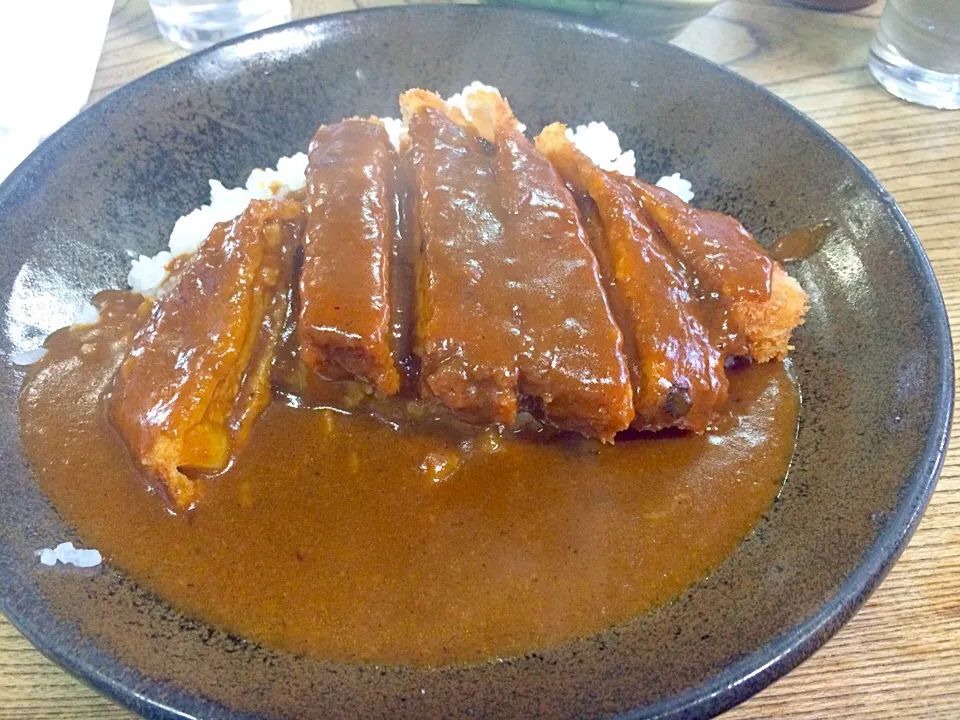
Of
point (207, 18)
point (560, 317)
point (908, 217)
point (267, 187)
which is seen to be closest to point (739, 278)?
point (560, 317)

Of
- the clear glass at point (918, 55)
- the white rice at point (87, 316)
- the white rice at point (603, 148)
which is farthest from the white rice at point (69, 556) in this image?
the clear glass at point (918, 55)

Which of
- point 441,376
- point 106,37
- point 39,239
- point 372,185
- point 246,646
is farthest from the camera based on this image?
point 106,37

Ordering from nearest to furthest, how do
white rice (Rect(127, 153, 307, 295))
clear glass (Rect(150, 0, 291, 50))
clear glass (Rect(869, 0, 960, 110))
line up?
white rice (Rect(127, 153, 307, 295)) → clear glass (Rect(869, 0, 960, 110)) → clear glass (Rect(150, 0, 291, 50))

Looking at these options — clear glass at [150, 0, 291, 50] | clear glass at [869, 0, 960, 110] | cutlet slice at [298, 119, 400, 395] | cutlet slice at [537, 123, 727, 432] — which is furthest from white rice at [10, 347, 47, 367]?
clear glass at [869, 0, 960, 110]

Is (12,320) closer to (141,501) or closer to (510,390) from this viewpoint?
(141,501)

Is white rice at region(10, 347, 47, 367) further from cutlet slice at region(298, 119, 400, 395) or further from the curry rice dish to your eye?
cutlet slice at region(298, 119, 400, 395)

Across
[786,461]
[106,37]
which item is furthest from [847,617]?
[106,37]

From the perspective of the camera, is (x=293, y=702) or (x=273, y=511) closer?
(x=293, y=702)
